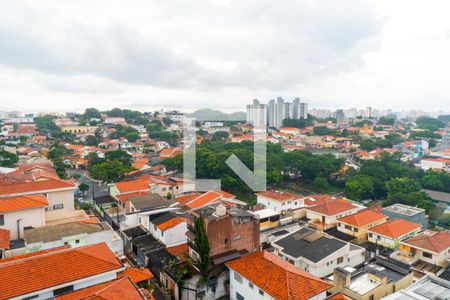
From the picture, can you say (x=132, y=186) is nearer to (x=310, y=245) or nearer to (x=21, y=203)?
(x=21, y=203)

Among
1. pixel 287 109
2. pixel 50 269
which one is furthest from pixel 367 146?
pixel 50 269

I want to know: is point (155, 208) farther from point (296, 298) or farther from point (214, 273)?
point (296, 298)

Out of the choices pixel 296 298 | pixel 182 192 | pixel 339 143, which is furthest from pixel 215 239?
pixel 339 143

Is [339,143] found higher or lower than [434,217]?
higher

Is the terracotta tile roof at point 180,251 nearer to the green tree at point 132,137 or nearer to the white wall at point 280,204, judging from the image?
the white wall at point 280,204

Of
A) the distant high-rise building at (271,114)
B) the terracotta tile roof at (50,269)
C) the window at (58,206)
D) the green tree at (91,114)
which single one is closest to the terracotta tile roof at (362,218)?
the terracotta tile roof at (50,269)
